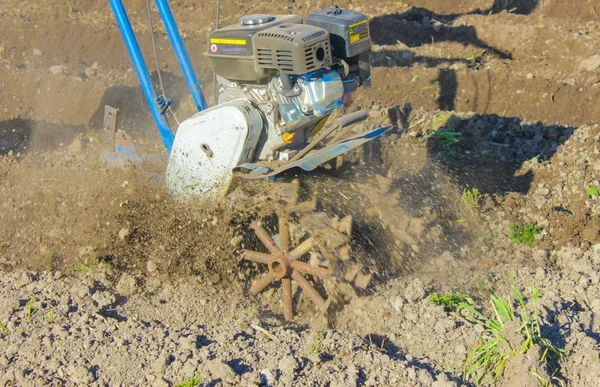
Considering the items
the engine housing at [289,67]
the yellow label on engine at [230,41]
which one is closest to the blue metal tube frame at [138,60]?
the engine housing at [289,67]

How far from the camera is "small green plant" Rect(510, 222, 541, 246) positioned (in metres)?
4.68

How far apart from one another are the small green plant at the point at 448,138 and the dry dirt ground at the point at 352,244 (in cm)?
1

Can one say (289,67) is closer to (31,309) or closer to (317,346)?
(317,346)

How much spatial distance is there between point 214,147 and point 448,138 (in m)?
2.41

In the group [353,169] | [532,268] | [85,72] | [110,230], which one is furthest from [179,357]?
[85,72]


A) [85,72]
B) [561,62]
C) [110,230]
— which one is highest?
[110,230]

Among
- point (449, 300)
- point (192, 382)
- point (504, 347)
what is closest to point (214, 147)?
point (192, 382)

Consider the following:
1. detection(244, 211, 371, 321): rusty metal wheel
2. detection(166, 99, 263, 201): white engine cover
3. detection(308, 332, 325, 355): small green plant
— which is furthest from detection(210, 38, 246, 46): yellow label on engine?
detection(308, 332, 325, 355): small green plant

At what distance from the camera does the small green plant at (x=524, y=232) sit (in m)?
4.68

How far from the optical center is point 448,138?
5.70 metres

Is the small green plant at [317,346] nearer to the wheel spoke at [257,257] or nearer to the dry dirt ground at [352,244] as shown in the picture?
the dry dirt ground at [352,244]

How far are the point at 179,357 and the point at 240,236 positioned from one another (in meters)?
1.23

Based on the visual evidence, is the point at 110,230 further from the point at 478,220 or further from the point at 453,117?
the point at 453,117

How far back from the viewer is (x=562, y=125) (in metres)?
6.13
